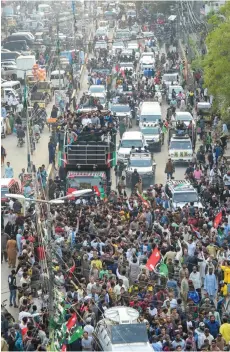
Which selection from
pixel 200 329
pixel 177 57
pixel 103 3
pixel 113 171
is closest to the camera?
pixel 200 329

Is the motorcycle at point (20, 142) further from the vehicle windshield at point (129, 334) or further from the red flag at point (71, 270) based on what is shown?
the vehicle windshield at point (129, 334)

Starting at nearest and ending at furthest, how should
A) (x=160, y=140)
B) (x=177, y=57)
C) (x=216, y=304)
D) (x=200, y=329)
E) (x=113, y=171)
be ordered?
(x=200, y=329)
(x=216, y=304)
(x=113, y=171)
(x=160, y=140)
(x=177, y=57)

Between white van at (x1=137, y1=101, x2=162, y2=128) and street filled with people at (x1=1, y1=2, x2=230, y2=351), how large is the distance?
0.08 metres

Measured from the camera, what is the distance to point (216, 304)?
2542 centimetres

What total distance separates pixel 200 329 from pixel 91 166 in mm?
14433

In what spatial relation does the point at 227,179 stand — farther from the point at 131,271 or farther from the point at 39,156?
the point at 39,156

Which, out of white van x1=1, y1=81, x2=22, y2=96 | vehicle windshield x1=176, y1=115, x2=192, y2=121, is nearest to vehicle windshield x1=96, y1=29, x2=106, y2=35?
white van x1=1, y1=81, x2=22, y2=96

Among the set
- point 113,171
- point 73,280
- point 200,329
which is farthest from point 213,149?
point 200,329

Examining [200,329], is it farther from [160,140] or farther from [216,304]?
[160,140]

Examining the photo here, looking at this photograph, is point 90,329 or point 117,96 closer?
point 90,329

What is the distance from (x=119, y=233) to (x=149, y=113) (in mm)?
20319

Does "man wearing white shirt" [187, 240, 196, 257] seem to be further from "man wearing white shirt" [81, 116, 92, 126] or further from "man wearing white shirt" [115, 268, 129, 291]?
"man wearing white shirt" [81, 116, 92, 126]

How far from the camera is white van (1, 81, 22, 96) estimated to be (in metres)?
55.5

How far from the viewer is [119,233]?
2864 cm
